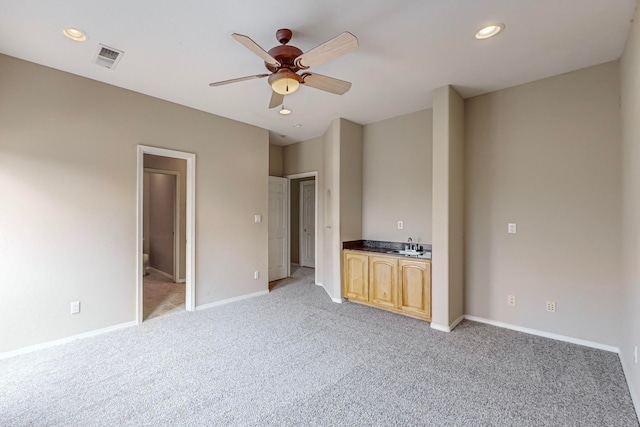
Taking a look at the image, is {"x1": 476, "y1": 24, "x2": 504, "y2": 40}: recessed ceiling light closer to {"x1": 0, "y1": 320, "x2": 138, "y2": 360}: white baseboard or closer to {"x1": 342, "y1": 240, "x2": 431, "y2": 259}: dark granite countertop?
{"x1": 342, "y1": 240, "x2": 431, "y2": 259}: dark granite countertop

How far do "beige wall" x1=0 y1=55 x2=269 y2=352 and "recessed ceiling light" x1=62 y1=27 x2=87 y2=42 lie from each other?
0.84 m

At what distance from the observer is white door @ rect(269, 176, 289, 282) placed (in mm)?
5859

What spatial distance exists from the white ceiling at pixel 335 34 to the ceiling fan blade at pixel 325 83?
31cm

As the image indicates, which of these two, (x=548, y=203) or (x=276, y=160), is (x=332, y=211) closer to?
(x=276, y=160)

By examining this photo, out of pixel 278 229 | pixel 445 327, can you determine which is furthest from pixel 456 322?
pixel 278 229

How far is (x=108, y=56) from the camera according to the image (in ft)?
9.01

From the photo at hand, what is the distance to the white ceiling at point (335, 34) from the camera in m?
2.09

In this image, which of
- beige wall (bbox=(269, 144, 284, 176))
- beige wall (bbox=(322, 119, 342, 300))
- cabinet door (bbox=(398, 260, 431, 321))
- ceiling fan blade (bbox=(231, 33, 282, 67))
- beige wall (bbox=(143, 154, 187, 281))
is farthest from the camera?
beige wall (bbox=(269, 144, 284, 176))

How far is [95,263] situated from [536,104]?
5104mm

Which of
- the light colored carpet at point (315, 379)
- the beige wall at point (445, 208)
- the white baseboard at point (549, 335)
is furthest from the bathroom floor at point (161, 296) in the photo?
the white baseboard at point (549, 335)

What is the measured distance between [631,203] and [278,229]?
4.95m

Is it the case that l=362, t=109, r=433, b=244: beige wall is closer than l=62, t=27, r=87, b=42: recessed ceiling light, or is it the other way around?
l=62, t=27, r=87, b=42: recessed ceiling light

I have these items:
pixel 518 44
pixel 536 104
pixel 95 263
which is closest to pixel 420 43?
pixel 518 44

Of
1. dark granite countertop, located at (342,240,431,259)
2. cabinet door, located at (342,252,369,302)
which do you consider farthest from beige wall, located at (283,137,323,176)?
cabinet door, located at (342,252,369,302)
